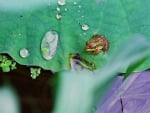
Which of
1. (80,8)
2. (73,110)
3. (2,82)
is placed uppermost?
(80,8)

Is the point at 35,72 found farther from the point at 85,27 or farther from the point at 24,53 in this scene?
the point at 85,27

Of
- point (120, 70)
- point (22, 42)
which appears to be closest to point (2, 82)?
point (22, 42)

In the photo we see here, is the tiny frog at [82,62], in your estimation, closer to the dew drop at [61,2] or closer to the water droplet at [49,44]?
the water droplet at [49,44]

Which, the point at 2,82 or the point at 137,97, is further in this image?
the point at 137,97

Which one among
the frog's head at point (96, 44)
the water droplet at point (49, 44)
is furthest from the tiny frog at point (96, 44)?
the water droplet at point (49, 44)

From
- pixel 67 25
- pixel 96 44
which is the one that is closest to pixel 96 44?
pixel 96 44

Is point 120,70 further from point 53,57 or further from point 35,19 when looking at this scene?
point 35,19
